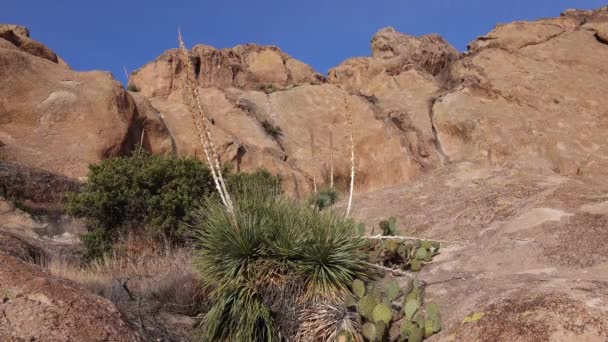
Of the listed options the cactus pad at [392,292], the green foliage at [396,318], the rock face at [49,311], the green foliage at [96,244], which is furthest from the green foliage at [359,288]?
the green foliage at [96,244]

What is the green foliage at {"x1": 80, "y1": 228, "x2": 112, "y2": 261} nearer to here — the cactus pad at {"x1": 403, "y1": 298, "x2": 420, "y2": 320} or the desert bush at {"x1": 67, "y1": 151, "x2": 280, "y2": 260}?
the desert bush at {"x1": 67, "y1": 151, "x2": 280, "y2": 260}

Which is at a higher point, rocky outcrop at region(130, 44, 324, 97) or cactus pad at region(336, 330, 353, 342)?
rocky outcrop at region(130, 44, 324, 97)

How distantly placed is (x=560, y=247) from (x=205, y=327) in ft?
17.3

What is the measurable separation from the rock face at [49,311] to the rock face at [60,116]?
51.7ft

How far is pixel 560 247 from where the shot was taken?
8.09m

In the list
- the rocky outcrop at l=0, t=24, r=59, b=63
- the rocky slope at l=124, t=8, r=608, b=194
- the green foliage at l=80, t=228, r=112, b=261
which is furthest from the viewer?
the rocky slope at l=124, t=8, r=608, b=194

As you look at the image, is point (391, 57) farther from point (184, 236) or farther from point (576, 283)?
point (576, 283)

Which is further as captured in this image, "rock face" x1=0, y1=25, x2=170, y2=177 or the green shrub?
"rock face" x1=0, y1=25, x2=170, y2=177

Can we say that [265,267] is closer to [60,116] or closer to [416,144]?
[60,116]

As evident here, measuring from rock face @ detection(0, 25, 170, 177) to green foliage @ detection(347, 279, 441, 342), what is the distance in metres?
17.2

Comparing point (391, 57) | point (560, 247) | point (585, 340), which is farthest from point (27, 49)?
point (585, 340)

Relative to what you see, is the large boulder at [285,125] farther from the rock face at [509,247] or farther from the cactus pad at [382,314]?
the cactus pad at [382,314]

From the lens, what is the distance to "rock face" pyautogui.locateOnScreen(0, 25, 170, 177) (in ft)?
69.8

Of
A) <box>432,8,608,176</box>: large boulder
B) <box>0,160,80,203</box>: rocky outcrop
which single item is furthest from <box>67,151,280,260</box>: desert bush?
<box>432,8,608,176</box>: large boulder
